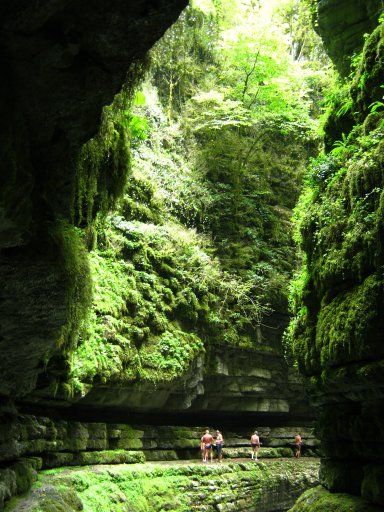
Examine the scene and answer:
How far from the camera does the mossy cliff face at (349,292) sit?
6762 millimetres

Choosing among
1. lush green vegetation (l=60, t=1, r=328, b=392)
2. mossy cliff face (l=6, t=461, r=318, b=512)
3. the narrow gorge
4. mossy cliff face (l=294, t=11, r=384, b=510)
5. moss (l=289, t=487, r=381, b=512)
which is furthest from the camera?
lush green vegetation (l=60, t=1, r=328, b=392)

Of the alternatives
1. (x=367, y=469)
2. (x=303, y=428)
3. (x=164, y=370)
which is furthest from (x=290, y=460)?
(x=367, y=469)

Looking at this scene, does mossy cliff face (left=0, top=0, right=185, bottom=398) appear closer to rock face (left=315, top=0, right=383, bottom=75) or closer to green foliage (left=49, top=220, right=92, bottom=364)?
green foliage (left=49, top=220, right=92, bottom=364)

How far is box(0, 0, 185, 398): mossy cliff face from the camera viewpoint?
3572 mm

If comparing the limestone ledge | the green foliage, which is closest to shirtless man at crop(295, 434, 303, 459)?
the limestone ledge

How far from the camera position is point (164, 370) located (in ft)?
46.1

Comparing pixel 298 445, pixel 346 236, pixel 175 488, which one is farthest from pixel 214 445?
pixel 346 236

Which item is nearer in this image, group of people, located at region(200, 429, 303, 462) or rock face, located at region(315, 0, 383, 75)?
rock face, located at region(315, 0, 383, 75)

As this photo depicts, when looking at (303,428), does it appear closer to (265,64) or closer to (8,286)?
(265,64)

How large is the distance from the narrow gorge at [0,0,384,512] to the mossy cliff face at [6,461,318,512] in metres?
0.07

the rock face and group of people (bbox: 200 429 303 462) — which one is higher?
the rock face

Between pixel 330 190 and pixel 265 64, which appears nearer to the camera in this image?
pixel 330 190

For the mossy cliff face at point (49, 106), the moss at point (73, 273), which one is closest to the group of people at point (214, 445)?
the moss at point (73, 273)

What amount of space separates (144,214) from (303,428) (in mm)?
11300
